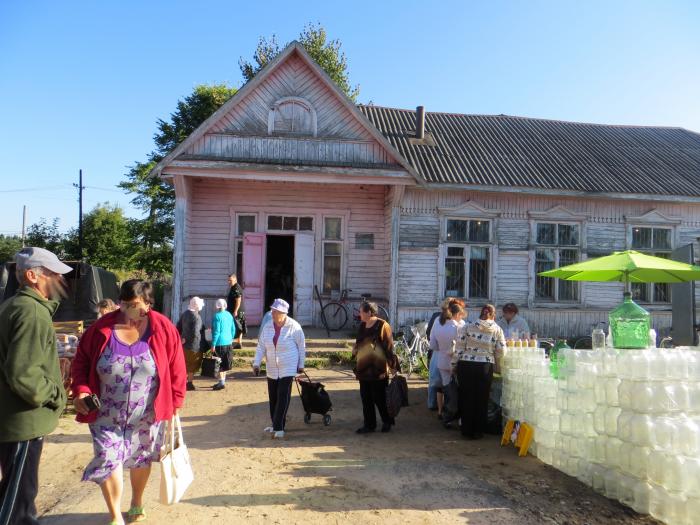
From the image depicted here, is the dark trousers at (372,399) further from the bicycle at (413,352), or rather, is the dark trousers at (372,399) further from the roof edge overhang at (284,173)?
the roof edge overhang at (284,173)

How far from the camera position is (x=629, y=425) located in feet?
14.1

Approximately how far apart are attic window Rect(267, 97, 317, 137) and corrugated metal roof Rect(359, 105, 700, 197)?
9.33 feet

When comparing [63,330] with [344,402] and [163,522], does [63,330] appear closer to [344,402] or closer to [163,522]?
[344,402]

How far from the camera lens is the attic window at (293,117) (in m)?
12.5

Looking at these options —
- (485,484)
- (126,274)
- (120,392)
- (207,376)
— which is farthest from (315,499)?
(126,274)

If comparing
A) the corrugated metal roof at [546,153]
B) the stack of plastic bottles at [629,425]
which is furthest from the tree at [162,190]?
the stack of plastic bottles at [629,425]

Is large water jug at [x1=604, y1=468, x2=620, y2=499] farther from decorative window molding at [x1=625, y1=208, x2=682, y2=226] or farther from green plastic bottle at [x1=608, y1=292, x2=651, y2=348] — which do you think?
decorative window molding at [x1=625, y1=208, x2=682, y2=226]

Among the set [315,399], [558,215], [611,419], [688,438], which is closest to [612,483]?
[611,419]

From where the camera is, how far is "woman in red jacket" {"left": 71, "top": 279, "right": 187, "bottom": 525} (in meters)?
3.49

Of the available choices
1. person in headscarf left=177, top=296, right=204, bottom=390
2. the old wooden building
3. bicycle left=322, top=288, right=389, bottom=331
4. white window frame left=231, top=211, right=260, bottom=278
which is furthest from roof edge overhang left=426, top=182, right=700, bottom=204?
person in headscarf left=177, top=296, right=204, bottom=390

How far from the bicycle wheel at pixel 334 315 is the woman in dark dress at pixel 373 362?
6579mm

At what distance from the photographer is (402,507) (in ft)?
14.2

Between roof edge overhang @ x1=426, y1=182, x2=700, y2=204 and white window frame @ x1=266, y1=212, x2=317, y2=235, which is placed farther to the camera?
white window frame @ x1=266, y1=212, x2=317, y2=235

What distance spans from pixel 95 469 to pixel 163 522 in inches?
32.6
